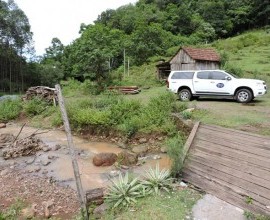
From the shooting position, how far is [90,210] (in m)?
6.60

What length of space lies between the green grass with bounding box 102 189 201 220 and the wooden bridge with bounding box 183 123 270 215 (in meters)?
0.78

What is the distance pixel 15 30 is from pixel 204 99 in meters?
35.7

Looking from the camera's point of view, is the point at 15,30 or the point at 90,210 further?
the point at 15,30

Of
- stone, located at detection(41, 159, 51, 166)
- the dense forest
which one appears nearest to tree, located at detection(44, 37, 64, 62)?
the dense forest

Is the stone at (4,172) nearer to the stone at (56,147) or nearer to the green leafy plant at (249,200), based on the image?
the stone at (56,147)

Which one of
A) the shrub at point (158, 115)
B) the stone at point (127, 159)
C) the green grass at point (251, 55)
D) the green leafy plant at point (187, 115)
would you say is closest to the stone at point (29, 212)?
the stone at point (127, 159)

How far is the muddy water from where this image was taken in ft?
30.8

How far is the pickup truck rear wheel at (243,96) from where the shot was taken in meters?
14.6

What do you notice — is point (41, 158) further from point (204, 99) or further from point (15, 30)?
point (15, 30)

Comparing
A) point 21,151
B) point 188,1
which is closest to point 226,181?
point 21,151

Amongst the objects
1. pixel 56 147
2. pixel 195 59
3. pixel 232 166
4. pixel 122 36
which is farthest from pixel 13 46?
pixel 232 166

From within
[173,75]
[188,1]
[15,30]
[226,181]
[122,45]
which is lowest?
[226,181]

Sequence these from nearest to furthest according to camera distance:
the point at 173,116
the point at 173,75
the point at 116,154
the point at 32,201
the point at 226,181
Answer: 1. the point at 226,181
2. the point at 32,201
3. the point at 116,154
4. the point at 173,116
5. the point at 173,75

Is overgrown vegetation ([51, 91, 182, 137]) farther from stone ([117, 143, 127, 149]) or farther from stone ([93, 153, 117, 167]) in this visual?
stone ([93, 153, 117, 167])
